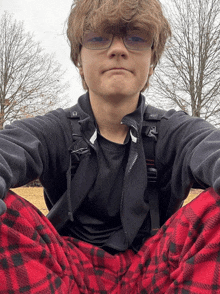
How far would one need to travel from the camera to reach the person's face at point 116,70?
1.85 m

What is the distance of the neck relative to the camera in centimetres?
198

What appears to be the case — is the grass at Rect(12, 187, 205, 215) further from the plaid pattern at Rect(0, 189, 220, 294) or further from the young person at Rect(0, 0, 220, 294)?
the plaid pattern at Rect(0, 189, 220, 294)

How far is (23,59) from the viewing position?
576 inches

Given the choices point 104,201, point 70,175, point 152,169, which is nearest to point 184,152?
point 152,169

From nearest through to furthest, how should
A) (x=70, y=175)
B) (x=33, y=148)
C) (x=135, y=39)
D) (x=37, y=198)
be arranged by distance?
(x=33, y=148)
(x=70, y=175)
(x=135, y=39)
(x=37, y=198)

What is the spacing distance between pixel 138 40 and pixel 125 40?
A: 100mm

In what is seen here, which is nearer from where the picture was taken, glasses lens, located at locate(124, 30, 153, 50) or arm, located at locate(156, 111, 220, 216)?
arm, located at locate(156, 111, 220, 216)

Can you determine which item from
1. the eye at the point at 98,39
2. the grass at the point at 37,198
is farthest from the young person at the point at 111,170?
the grass at the point at 37,198

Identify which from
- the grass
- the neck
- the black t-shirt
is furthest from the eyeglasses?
the grass

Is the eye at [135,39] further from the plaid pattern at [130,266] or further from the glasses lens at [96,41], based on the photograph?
the plaid pattern at [130,266]

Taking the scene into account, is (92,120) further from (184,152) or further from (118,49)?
(184,152)

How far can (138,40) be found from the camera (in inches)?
75.9

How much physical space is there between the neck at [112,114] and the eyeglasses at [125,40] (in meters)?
0.32

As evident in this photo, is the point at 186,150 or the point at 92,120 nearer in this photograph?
the point at 186,150
